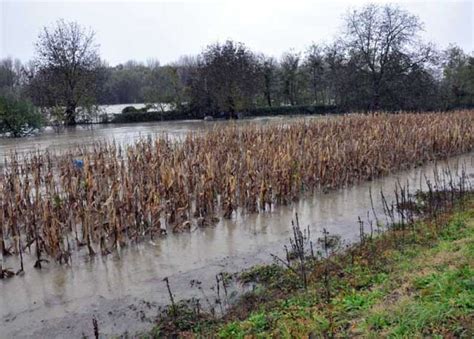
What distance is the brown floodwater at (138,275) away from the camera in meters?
4.17

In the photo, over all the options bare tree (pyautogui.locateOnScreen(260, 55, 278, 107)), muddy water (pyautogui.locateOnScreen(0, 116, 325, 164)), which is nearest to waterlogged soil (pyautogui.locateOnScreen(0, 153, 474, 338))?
muddy water (pyautogui.locateOnScreen(0, 116, 325, 164))

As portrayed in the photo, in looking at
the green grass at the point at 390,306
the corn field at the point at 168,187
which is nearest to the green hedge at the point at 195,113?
the corn field at the point at 168,187

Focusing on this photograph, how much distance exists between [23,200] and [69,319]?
3.25m

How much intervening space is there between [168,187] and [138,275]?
2.26m

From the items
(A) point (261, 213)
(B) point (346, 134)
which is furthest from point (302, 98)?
(A) point (261, 213)

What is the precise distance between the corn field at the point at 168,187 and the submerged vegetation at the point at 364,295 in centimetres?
217

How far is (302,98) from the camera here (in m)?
39.0

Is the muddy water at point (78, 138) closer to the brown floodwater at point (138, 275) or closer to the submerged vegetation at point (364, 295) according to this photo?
the brown floodwater at point (138, 275)

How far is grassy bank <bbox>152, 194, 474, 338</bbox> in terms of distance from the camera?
314 centimetres

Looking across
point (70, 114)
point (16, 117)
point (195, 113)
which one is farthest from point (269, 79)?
point (16, 117)

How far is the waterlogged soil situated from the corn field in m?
0.29

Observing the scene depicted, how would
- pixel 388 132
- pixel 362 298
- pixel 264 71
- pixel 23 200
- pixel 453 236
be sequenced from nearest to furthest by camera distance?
pixel 362 298
pixel 453 236
pixel 23 200
pixel 388 132
pixel 264 71

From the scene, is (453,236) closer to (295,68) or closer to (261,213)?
(261,213)

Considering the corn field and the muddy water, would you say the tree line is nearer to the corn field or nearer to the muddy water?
the muddy water
